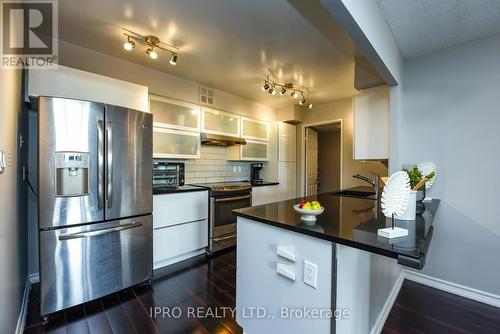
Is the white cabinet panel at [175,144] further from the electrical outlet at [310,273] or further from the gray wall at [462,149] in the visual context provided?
the gray wall at [462,149]

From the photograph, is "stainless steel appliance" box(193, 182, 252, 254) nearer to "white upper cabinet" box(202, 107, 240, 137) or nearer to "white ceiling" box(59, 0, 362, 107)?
"white upper cabinet" box(202, 107, 240, 137)

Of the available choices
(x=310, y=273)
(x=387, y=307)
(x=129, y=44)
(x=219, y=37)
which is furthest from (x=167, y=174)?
(x=387, y=307)

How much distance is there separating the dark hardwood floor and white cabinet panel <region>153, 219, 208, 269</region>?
312mm

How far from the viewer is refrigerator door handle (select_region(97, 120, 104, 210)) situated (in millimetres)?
2006

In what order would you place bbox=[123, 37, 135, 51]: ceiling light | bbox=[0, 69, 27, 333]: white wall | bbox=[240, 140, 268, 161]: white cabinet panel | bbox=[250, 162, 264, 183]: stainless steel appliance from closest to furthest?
1. bbox=[0, 69, 27, 333]: white wall
2. bbox=[123, 37, 135, 51]: ceiling light
3. bbox=[240, 140, 268, 161]: white cabinet panel
4. bbox=[250, 162, 264, 183]: stainless steel appliance

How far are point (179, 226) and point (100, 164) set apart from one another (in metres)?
1.23

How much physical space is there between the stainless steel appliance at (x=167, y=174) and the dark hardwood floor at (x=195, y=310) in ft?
4.06

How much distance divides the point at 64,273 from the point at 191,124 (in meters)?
2.26

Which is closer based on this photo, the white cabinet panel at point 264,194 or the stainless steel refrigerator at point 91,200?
the stainless steel refrigerator at point 91,200

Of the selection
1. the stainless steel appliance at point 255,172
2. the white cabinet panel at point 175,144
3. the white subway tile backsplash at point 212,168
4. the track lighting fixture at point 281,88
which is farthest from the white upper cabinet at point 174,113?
the stainless steel appliance at point 255,172

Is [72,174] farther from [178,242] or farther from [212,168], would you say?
[212,168]

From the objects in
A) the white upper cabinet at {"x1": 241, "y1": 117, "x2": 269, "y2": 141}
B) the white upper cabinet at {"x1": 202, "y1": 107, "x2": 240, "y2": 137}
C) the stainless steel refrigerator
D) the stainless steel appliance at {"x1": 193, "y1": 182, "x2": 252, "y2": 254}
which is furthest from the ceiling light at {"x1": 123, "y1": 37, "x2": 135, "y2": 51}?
the white upper cabinet at {"x1": 241, "y1": 117, "x2": 269, "y2": 141}

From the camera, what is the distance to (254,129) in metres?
4.35

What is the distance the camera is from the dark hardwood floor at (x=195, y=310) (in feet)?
5.67
